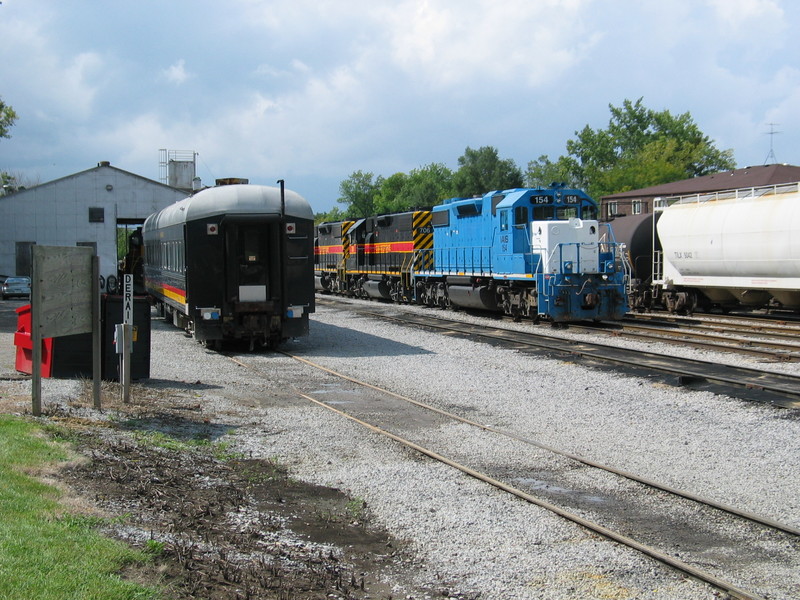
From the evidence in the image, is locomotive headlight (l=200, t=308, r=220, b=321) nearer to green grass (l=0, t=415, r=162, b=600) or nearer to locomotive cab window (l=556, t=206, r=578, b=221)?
green grass (l=0, t=415, r=162, b=600)

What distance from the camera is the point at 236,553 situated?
5398mm

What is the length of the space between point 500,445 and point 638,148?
306ft

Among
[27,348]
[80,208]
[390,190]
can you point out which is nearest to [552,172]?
[390,190]

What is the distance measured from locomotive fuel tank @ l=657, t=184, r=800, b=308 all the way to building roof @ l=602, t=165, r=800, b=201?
952 inches

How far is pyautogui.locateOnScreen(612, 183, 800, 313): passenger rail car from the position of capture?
65.8 ft

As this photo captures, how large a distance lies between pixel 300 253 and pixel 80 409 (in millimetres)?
7573

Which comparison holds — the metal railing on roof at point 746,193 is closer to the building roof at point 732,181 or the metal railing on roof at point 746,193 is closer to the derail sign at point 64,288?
the derail sign at point 64,288

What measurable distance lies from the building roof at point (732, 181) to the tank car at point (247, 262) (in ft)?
116

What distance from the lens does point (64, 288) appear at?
9602 mm

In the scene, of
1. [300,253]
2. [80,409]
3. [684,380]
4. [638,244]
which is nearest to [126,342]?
[80,409]

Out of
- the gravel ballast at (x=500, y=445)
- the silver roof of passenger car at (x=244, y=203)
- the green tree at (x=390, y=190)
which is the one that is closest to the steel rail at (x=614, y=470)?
the gravel ballast at (x=500, y=445)

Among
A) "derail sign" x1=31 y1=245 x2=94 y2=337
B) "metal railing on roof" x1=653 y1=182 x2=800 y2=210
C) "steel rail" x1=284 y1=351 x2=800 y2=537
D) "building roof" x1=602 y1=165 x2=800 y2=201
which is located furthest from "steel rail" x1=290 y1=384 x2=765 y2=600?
"building roof" x1=602 y1=165 x2=800 y2=201

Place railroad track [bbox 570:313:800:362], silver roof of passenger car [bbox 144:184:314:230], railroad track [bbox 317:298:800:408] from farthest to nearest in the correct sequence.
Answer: silver roof of passenger car [bbox 144:184:314:230]
railroad track [bbox 570:313:800:362]
railroad track [bbox 317:298:800:408]

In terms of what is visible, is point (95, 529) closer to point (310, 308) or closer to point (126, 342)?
point (126, 342)
